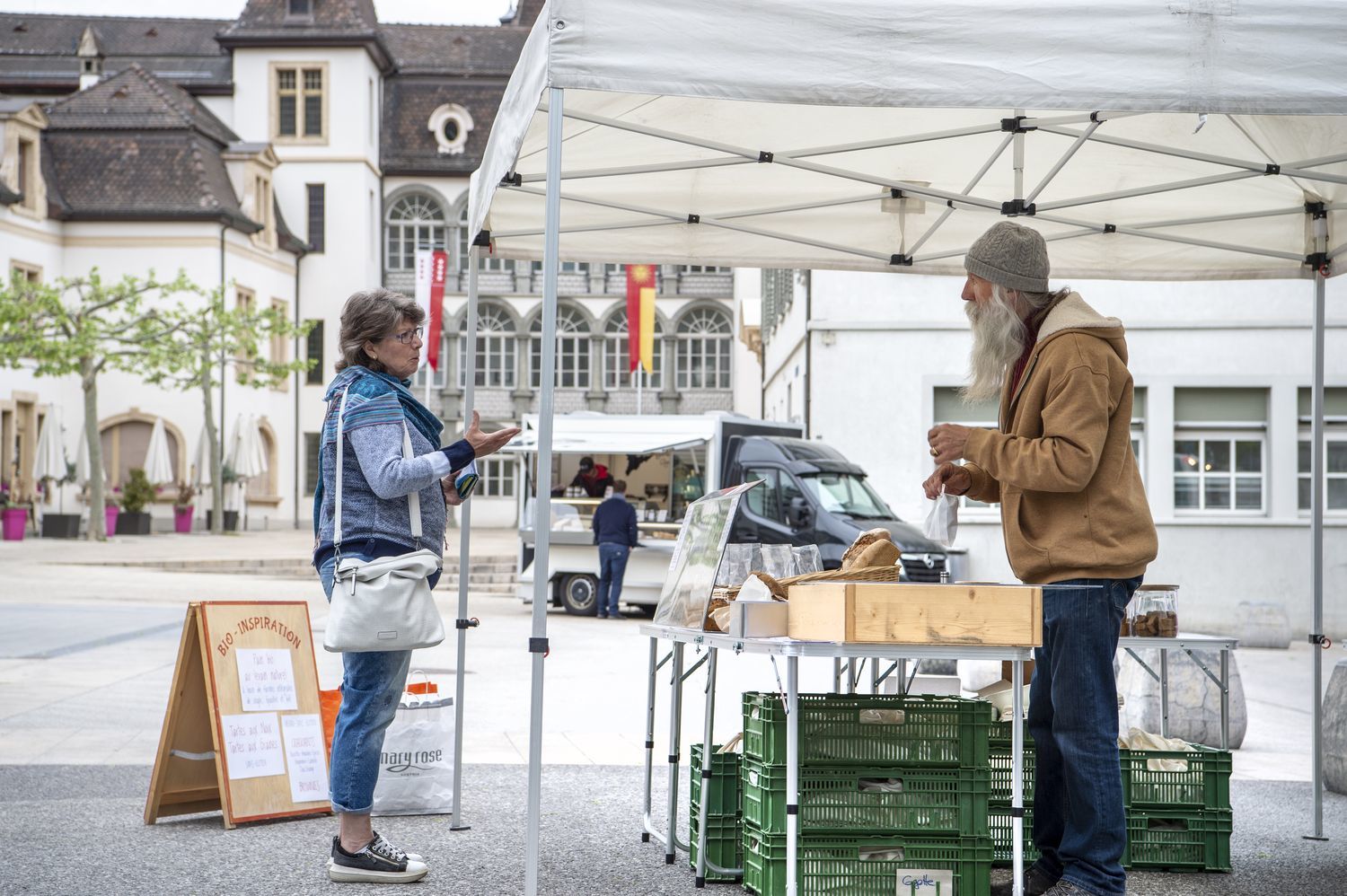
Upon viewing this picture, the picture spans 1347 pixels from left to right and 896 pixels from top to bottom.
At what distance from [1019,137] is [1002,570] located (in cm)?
1513

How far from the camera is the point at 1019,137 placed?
19.4 feet

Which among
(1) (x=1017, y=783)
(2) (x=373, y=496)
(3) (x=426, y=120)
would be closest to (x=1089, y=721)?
(1) (x=1017, y=783)

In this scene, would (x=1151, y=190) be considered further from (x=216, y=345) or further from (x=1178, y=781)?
(x=216, y=345)

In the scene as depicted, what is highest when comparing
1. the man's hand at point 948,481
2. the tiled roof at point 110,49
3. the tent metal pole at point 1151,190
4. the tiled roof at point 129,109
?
the tiled roof at point 110,49

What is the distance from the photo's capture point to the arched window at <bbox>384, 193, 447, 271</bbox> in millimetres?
50750

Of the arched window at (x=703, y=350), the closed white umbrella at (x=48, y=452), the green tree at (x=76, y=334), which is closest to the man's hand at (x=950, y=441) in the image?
the green tree at (x=76, y=334)

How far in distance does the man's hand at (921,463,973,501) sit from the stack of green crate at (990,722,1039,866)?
0.84 m

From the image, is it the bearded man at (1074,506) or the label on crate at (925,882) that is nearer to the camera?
the bearded man at (1074,506)

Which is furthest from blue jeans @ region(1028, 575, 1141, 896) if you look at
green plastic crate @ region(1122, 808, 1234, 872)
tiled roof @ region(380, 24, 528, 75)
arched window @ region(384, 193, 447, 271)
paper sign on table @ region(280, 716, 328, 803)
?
tiled roof @ region(380, 24, 528, 75)

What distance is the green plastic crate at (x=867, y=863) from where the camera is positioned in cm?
435

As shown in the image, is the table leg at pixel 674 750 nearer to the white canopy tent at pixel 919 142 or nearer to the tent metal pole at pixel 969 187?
the white canopy tent at pixel 919 142

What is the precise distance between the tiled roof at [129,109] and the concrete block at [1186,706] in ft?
131

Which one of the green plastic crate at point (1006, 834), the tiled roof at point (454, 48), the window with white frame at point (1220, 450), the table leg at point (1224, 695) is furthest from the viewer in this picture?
the tiled roof at point (454, 48)

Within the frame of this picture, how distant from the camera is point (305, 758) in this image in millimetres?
6098
